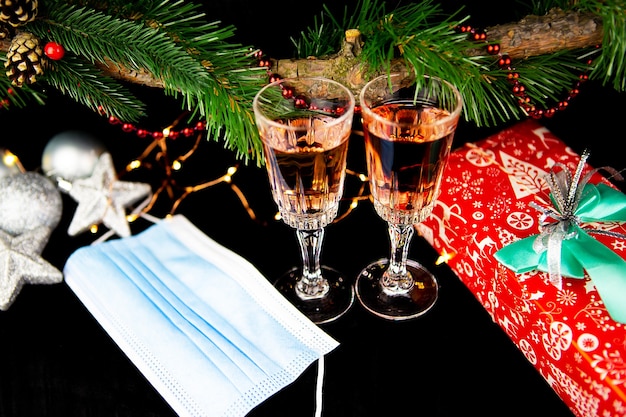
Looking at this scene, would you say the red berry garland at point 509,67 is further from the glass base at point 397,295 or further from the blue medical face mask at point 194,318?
the blue medical face mask at point 194,318

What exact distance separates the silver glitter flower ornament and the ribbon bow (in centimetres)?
59

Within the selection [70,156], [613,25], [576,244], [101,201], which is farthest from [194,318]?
[613,25]

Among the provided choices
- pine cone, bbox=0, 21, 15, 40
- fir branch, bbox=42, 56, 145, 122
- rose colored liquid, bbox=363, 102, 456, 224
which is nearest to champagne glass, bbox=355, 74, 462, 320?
rose colored liquid, bbox=363, 102, 456, 224

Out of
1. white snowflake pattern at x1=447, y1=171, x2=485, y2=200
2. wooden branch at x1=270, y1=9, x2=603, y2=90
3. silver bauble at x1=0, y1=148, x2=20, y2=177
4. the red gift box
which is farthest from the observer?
silver bauble at x1=0, y1=148, x2=20, y2=177

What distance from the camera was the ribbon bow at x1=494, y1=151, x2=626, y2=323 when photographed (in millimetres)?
701

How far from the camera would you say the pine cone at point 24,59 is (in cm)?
75

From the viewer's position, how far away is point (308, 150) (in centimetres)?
70

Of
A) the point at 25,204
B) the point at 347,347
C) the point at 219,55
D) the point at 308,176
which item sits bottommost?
the point at 347,347

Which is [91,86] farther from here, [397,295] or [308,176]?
[397,295]

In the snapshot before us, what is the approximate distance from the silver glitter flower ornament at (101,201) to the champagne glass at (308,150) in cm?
33

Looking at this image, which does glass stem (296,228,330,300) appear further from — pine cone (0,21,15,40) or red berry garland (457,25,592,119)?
pine cone (0,21,15,40)

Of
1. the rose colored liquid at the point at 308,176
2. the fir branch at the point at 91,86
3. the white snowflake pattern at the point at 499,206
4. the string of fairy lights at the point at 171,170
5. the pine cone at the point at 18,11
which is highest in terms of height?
the pine cone at the point at 18,11

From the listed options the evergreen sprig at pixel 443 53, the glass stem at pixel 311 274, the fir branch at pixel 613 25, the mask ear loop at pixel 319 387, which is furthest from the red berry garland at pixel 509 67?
the mask ear loop at pixel 319 387

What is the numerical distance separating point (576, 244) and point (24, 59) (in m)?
0.72
